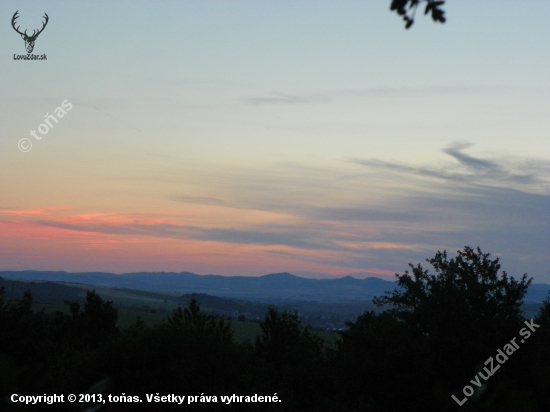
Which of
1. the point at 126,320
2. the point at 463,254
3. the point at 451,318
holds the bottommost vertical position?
the point at 126,320

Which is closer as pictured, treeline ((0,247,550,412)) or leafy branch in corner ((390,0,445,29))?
leafy branch in corner ((390,0,445,29))

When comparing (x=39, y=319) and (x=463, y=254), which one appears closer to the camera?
(x=39, y=319)

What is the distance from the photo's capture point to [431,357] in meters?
31.0

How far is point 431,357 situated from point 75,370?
18495mm

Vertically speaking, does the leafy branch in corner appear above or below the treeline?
above

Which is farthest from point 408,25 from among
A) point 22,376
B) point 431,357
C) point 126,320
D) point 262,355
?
point 126,320

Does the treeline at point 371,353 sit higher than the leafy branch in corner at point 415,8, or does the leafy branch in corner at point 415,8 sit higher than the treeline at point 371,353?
the leafy branch in corner at point 415,8

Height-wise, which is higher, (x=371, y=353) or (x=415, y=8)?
(x=415, y=8)

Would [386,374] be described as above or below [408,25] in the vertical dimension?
below

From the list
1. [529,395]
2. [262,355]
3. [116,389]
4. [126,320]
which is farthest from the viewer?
[126,320]

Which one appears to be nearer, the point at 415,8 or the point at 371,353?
the point at 415,8

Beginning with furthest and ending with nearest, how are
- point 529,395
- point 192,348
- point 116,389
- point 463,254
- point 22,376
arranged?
point 463,254 < point 192,348 < point 116,389 < point 22,376 < point 529,395

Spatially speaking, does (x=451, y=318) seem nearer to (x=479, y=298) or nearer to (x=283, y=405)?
(x=479, y=298)

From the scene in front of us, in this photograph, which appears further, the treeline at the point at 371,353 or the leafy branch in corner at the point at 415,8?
the treeline at the point at 371,353
